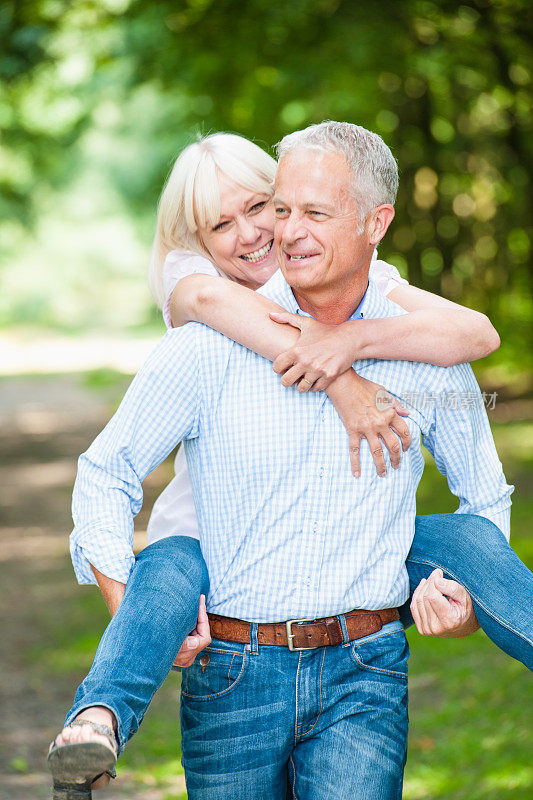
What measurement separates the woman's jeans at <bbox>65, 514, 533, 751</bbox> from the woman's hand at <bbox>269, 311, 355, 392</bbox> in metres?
0.47

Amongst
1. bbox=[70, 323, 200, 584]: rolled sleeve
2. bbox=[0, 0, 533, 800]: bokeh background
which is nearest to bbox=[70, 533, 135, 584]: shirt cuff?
bbox=[70, 323, 200, 584]: rolled sleeve

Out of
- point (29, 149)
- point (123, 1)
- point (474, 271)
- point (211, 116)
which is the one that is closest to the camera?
point (123, 1)

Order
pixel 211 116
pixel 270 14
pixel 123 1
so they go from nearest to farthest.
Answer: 1. pixel 270 14
2. pixel 123 1
3. pixel 211 116

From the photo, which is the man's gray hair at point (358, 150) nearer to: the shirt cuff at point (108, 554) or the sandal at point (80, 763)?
the shirt cuff at point (108, 554)

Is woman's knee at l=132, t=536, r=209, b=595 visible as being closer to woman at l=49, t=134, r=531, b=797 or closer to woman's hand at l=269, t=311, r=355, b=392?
woman at l=49, t=134, r=531, b=797

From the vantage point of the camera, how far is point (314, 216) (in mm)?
2283

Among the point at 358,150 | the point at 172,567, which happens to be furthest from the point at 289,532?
the point at 358,150

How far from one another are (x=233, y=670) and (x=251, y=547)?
275 mm

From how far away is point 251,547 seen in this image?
91.6 inches

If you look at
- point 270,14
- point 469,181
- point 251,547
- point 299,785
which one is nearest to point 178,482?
point 251,547

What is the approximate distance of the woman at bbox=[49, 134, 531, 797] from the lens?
203cm

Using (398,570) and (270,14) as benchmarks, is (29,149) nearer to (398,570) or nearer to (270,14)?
(270,14)

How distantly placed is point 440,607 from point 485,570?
137 millimetres

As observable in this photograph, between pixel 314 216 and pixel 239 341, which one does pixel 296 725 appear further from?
pixel 314 216
